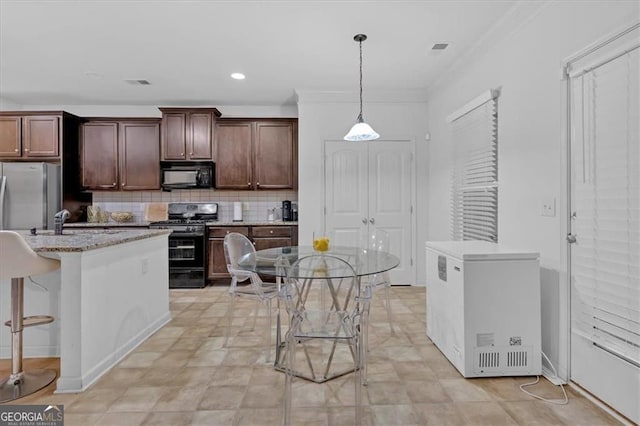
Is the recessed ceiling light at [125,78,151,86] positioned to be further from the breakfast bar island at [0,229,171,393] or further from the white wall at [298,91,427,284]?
the breakfast bar island at [0,229,171,393]

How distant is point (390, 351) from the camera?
2758 millimetres

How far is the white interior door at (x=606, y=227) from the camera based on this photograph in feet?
5.88

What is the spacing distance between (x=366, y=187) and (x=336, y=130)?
853 millimetres

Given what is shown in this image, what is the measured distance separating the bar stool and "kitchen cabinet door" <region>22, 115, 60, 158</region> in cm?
331

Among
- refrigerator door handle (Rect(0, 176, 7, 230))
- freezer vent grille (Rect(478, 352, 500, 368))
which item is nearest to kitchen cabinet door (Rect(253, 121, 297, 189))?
refrigerator door handle (Rect(0, 176, 7, 230))

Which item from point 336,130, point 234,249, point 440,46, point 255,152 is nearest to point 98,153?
point 255,152

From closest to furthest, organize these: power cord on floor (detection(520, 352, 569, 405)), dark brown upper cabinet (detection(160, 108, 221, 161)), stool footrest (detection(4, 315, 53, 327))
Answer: power cord on floor (detection(520, 352, 569, 405)), stool footrest (detection(4, 315, 53, 327)), dark brown upper cabinet (detection(160, 108, 221, 161))

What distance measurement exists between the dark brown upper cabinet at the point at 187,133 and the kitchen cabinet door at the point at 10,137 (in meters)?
1.84

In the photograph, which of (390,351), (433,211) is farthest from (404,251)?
(390,351)

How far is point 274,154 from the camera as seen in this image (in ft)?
16.8

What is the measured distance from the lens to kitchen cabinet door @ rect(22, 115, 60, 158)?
475cm

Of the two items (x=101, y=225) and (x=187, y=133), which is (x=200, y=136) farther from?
(x=101, y=225)

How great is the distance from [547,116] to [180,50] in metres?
3.21

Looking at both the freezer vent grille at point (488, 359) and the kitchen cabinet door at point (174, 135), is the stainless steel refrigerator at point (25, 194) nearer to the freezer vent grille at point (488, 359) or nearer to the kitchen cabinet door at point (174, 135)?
the kitchen cabinet door at point (174, 135)
